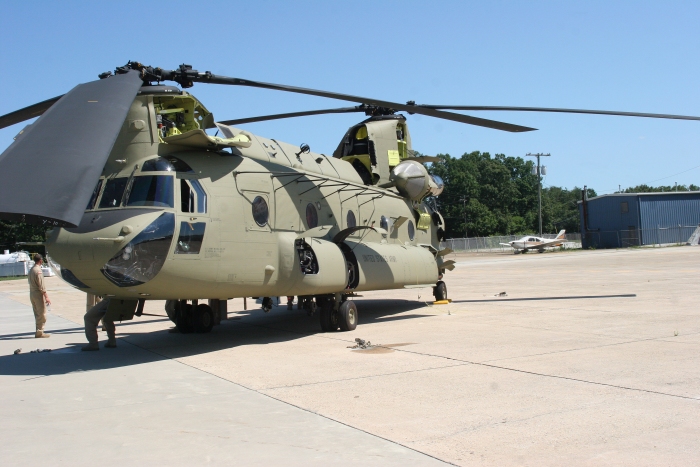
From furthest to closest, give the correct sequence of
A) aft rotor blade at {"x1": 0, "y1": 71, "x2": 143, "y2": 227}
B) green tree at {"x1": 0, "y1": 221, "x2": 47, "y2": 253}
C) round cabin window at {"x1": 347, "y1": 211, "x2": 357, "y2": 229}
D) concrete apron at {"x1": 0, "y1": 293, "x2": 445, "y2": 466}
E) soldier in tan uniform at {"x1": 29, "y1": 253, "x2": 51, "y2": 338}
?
green tree at {"x1": 0, "y1": 221, "x2": 47, "y2": 253} → round cabin window at {"x1": 347, "y1": 211, "x2": 357, "y2": 229} → soldier in tan uniform at {"x1": 29, "y1": 253, "x2": 51, "y2": 338} → aft rotor blade at {"x1": 0, "y1": 71, "x2": 143, "y2": 227} → concrete apron at {"x1": 0, "y1": 293, "x2": 445, "y2": 466}

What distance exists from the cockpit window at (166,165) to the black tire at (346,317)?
428cm

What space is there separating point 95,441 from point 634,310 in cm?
1159

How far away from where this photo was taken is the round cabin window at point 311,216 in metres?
12.8

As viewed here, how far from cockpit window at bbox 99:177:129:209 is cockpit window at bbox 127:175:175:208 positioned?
0.16 m

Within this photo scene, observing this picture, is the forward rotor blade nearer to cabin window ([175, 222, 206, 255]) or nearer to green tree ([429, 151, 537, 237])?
cabin window ([175, 222, 206, 255])

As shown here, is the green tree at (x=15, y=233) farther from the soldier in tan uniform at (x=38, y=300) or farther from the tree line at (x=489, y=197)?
the tree line at (x=489, y=197)

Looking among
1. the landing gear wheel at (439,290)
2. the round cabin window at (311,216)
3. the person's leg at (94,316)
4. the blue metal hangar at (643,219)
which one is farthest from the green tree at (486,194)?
the person's leg at (94,316)

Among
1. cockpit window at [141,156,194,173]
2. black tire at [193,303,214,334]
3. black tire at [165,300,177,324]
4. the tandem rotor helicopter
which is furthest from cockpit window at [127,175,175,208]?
black tire at [165,300,177,324]

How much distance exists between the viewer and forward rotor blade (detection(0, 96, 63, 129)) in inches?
409

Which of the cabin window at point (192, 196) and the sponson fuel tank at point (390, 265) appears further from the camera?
the sponson fuel tank at point (390, 265)

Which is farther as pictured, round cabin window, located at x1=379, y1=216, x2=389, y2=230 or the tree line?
the tree line

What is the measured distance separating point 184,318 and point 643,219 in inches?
2324

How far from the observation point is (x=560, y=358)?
8.70 meters

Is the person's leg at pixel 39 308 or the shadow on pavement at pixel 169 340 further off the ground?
the person's leg at pixel 39 308
